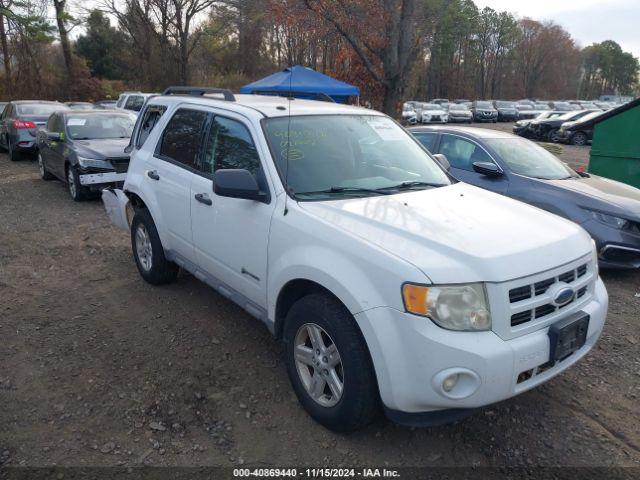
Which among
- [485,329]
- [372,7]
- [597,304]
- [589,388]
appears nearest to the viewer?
[485,329]

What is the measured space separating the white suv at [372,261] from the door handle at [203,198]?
11 millimetres

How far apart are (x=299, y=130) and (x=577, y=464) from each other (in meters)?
2.70

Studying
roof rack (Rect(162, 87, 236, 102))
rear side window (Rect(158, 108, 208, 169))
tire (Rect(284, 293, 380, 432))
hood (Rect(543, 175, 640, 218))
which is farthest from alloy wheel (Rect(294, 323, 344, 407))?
hood (Rect(543, 175, 640, 218))

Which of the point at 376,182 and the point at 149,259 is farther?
the point at 149,259

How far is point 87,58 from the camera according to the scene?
4028 cm

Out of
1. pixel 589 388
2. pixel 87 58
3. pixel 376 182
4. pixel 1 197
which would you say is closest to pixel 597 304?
pixel 589 388

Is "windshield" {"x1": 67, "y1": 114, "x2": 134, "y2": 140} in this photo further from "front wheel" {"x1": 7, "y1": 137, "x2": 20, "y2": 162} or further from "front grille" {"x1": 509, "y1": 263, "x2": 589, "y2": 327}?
"front grille" {"x1": 509, "y1": 263, "x2": 589, "y2": 327}

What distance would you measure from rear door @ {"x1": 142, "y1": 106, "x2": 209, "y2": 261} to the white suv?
22 mm

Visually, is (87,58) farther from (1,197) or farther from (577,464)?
(577,464)

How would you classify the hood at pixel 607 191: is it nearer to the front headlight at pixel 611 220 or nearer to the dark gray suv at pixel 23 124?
the front headlight at pixel 611 220

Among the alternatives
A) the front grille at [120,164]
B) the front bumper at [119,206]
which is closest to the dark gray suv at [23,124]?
the front grille at [120,164]

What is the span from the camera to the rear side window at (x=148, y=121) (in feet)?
16.4

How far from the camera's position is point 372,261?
256cm

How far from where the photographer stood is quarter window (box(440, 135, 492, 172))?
648 cm
